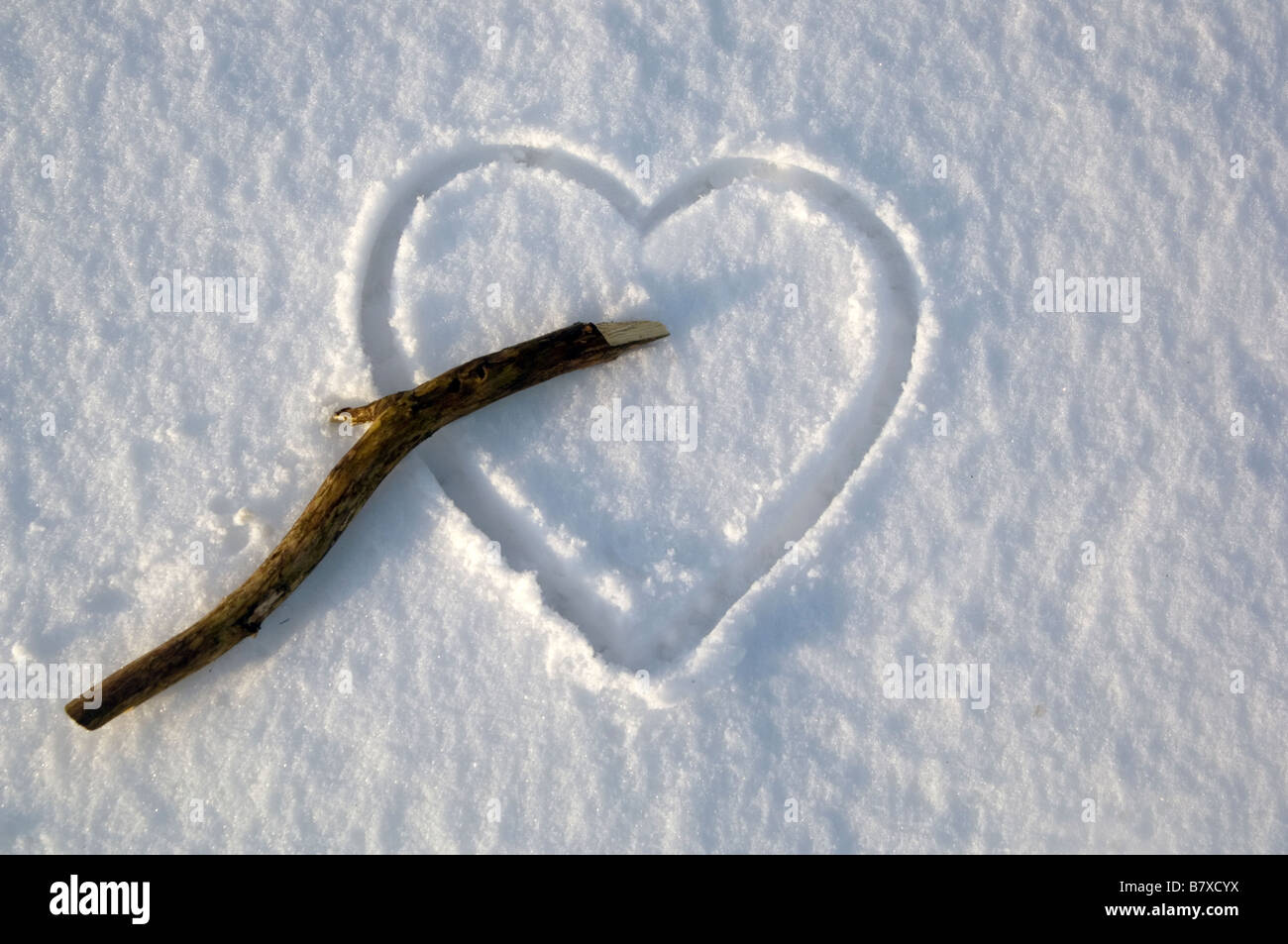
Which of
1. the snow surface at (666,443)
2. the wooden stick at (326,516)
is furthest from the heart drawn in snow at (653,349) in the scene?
the wooden stick at (326,516)

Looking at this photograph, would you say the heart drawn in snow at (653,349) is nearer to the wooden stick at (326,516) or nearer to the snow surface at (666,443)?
the snow surface at (666,443)

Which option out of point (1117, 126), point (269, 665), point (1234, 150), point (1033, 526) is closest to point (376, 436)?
point (269, 665)

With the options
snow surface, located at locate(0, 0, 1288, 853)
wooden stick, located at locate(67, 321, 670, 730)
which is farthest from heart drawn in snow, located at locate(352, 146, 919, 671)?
wooden stick, located at locate(67, 321, 670, 730)

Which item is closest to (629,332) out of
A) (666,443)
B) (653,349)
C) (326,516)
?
(653,349)

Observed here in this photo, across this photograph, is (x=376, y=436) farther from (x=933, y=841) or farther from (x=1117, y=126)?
(x=1117, y=126)

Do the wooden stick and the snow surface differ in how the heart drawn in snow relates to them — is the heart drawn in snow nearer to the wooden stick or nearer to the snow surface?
the snow surface
